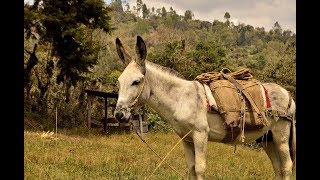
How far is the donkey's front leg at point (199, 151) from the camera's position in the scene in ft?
18.4

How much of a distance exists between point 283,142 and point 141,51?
299 centimetres

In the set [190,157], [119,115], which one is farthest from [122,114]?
[190,157]

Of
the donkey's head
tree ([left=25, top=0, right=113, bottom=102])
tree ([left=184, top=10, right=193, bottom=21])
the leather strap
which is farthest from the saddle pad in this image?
tree ([left=184, top=10, right=193, bottom=21])

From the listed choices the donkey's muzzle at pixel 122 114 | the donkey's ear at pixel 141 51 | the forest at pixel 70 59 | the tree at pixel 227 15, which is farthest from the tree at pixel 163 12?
the donkey's muzzle at pixel 122 114

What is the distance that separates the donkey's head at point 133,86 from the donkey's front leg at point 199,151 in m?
0.91

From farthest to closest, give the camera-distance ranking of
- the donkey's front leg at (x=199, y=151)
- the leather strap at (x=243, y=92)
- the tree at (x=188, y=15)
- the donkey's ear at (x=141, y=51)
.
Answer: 1. the tree at (x=188, y=15)
2. the leather strap at (x=243, y=92)
3. the donkey's front leg at (x=199, y=151)
4. the donkey's ear at (x=141, y=51)

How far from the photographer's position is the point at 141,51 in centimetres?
545

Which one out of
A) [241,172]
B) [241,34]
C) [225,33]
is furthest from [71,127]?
[241,34]

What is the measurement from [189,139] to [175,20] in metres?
136

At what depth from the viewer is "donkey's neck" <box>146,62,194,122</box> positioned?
5719 mm

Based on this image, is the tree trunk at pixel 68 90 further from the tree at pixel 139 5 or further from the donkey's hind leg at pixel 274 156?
the tree at pixel 139 5

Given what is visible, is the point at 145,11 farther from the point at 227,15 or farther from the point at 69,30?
the point at 69,30

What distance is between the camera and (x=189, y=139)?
587cm
